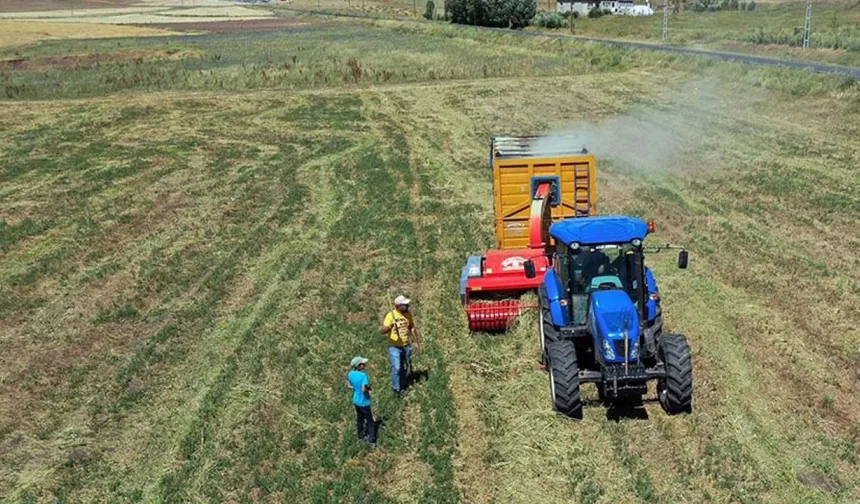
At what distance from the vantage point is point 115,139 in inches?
1281

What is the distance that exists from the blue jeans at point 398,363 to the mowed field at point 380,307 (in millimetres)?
252

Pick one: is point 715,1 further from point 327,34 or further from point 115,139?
point 115,139

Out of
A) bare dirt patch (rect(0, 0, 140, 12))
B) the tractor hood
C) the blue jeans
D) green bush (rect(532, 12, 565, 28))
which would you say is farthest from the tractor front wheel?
bare dirt patch (rect(0, 0, 140, 12))

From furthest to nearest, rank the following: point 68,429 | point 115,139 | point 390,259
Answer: point 115,139 → point 390,259 → point 68,429

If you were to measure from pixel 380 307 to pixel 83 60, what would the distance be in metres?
55.8

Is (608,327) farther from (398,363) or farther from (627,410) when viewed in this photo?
(398,363)

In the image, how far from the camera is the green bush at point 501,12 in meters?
91.9

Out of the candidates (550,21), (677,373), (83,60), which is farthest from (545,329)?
(550,21)

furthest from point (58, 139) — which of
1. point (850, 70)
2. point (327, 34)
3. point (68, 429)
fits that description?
point (327, 34)

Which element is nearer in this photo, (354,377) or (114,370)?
(354,377)

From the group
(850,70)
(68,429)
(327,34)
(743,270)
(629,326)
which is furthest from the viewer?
(327,34)

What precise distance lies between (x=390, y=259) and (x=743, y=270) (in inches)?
294

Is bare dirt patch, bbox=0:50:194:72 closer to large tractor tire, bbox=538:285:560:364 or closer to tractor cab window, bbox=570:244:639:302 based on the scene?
large tractor tire, bbox=538:285:560:364

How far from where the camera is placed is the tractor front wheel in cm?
1095
